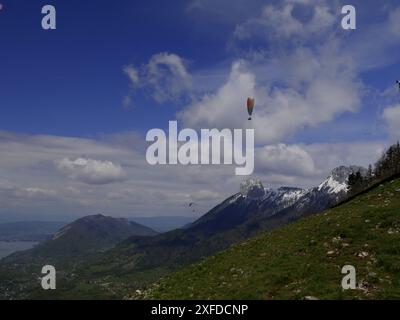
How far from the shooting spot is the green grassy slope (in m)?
27.7

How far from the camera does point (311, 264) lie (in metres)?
31.9

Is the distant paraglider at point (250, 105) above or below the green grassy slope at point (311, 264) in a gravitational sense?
above

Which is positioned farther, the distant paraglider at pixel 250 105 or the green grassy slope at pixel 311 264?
the distant paraglider at pixel 250 105

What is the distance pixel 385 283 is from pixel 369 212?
1633 centimetres

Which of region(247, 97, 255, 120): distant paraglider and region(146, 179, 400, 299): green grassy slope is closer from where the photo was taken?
region(146, 179, 400, 299): green grassy slope

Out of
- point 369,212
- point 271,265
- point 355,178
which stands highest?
point 355,178

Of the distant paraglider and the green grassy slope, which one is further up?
the distant paraglider

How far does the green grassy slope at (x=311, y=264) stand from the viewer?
90.7ft

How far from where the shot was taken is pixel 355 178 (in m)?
138

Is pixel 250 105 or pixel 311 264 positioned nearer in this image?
pixel 311 264

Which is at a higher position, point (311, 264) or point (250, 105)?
point (250, 105)
